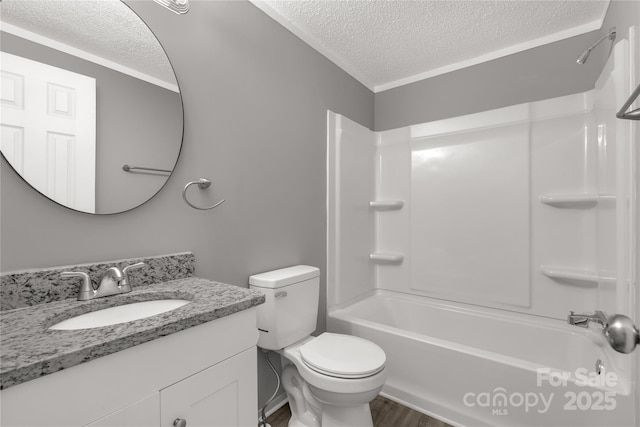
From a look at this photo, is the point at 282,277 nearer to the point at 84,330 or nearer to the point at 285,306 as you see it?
the point at 285,306

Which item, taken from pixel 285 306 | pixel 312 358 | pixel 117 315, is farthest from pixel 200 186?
pixel 312 358

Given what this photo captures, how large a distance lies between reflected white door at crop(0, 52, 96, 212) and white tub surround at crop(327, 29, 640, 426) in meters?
1.50

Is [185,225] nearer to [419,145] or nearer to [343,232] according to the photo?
[343,232]

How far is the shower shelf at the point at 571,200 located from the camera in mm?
1785

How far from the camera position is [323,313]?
2.11m

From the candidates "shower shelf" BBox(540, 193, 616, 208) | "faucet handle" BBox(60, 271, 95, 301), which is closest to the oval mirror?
"faucet handle" BBox(60, 271, 95, 301)

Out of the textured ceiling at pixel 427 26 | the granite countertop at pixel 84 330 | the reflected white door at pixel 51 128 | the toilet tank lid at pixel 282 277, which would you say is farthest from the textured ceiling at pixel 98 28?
the toilet tank lid at pixel 282 277

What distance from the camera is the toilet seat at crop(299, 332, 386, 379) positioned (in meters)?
1.31

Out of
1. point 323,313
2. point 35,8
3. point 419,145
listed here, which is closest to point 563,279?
point 419,145

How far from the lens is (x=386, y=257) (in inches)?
101

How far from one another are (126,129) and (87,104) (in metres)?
0.14

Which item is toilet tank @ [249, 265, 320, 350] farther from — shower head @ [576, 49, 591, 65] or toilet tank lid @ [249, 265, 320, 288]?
shower head @ [576, 49, 591, 65]

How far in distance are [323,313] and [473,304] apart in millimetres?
1181

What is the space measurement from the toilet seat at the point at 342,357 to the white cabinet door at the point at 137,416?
0.78 m
